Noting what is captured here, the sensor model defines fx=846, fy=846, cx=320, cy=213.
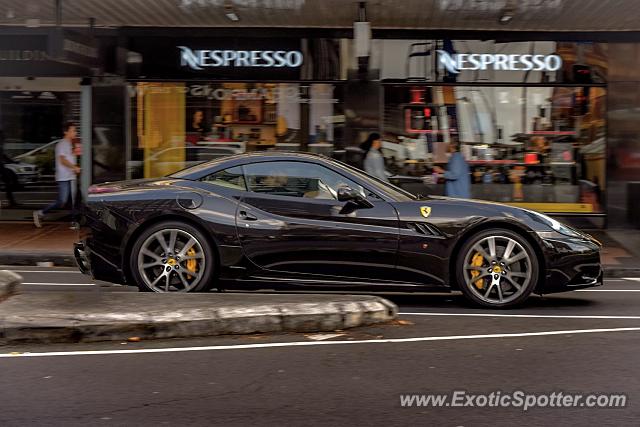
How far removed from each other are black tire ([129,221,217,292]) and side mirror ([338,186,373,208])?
1274mm

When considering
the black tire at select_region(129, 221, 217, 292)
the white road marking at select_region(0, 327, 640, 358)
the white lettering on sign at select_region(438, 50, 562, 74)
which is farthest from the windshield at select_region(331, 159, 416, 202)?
the white lettering on sign at select_region(438, 50, 562, 74)

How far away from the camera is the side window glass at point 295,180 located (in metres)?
7.79

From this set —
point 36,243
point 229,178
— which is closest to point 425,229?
point 229,178

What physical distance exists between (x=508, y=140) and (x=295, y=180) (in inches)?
333

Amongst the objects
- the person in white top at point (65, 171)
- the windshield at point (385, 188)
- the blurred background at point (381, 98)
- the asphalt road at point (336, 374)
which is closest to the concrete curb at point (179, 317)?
the asphalt road at point (336, 374)

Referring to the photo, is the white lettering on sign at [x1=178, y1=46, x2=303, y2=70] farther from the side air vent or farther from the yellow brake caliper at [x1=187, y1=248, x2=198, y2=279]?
the side air vent

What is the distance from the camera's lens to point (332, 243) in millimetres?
7570

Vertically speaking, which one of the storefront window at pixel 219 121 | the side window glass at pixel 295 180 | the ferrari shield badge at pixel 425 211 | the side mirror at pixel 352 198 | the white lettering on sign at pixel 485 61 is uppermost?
the white lettering on sign at pixel 485 61

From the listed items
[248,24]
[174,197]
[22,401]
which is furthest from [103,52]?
[22,401]

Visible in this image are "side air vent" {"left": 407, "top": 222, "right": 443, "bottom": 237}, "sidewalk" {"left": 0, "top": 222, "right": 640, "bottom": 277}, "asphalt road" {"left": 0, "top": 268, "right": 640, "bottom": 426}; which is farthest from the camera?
Answer: "sidewalk" {"left": 0, "top": 222, "right": 640, "bottom": 277}

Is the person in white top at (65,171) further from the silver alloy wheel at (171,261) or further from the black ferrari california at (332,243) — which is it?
the silver alloy wheel at (171,261)

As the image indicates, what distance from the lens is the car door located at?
755cm

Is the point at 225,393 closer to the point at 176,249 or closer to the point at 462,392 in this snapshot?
the point at 462,392

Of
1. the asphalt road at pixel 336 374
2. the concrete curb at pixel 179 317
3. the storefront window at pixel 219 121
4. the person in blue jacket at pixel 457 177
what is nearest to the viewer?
the asphalt road at pixel 336 374
